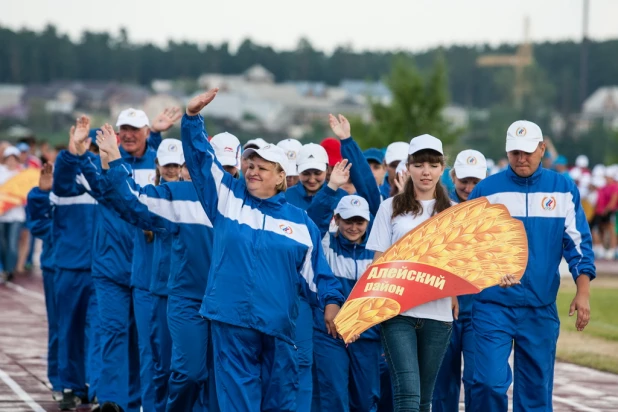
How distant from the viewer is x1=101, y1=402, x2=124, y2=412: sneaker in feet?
30.0

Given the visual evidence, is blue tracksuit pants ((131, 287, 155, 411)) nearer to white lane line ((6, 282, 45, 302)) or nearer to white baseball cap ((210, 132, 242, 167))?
white baseball cap ((210, 132, 242, 167))

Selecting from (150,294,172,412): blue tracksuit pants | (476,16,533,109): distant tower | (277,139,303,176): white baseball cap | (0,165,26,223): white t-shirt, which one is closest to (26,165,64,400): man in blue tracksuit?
(277,139,303,176): white baseball cap

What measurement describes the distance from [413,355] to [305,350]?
1143 mm

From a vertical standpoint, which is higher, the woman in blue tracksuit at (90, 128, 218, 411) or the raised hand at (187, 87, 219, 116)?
the raised hand at (187, 87, 219, 116)

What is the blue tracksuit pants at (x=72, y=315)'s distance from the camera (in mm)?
10688

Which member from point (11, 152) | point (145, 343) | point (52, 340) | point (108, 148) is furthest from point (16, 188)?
point (108, 148)

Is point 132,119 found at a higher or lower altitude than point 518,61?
lower

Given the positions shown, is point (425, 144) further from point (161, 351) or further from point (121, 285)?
point (121, 285)

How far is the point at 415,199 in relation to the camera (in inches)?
307

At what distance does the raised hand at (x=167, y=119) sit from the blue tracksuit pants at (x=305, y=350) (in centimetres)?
192

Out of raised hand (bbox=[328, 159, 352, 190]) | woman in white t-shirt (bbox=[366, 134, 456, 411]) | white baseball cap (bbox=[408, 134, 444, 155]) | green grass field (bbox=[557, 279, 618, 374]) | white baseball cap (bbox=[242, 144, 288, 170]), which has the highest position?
white baseball cap (bbox=[408, 134, 444, 155])

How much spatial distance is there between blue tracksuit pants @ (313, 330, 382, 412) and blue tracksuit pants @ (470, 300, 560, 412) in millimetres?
807

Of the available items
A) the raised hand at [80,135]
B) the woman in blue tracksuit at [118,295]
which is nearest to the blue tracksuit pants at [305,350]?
the woman in blue tracksuit at [118,295]

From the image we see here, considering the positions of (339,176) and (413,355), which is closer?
(413,355)
